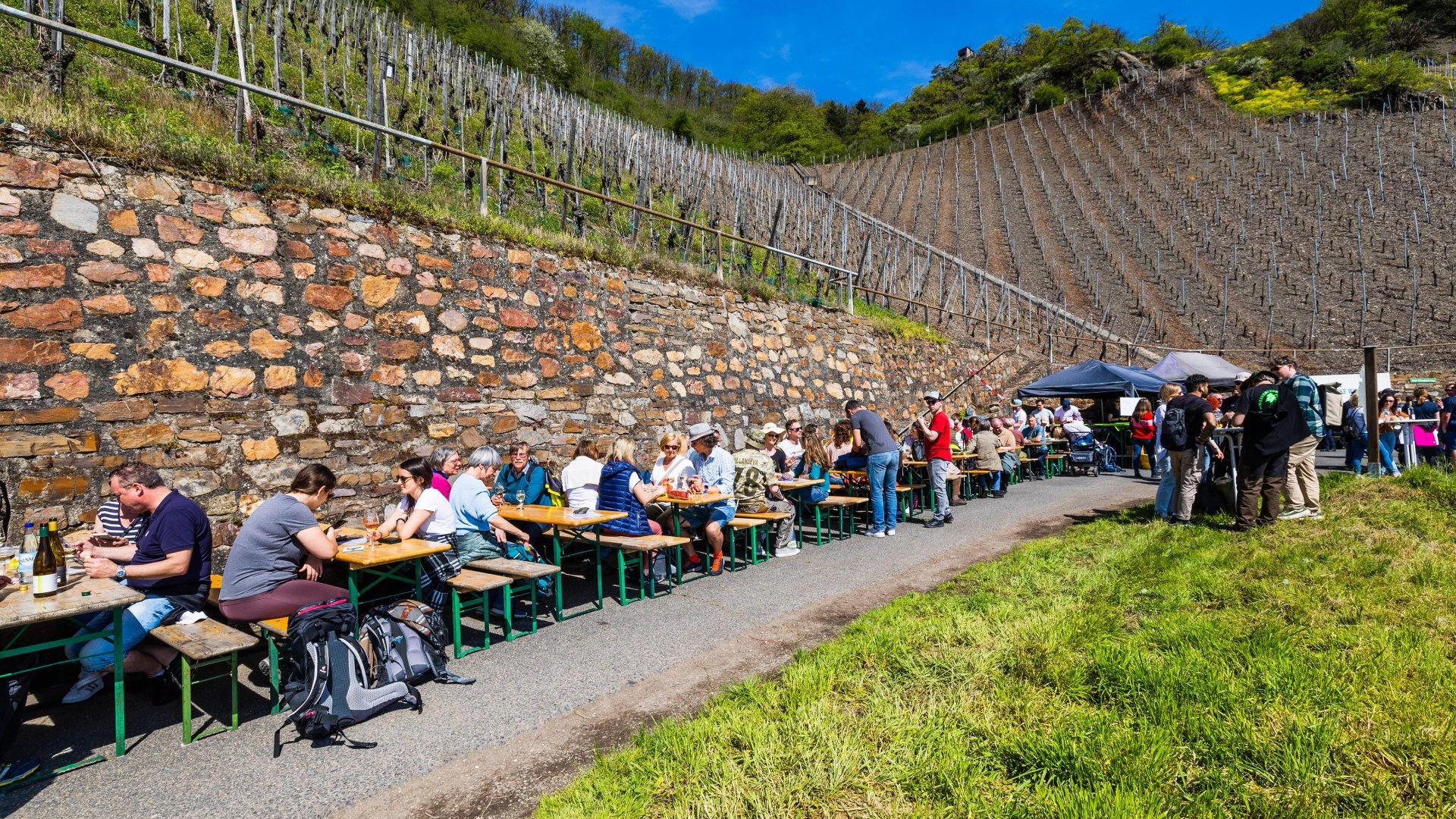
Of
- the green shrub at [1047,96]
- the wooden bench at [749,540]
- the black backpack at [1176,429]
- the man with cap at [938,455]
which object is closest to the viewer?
the wooden bench at [749,540]

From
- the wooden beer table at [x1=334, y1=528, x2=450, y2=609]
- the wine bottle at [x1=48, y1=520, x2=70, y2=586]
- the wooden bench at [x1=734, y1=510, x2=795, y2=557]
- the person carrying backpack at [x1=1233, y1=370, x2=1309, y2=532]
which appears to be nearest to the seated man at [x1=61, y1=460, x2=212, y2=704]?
the wine bottle at [x1=48, y1=520, x2=70, y2=586]

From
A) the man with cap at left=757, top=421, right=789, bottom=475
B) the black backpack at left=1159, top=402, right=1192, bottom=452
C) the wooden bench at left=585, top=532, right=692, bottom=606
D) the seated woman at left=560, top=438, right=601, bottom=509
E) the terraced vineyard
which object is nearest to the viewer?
the wooden bench at left=585, top=532, right=692, bottom=606

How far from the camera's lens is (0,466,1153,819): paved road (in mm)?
2520

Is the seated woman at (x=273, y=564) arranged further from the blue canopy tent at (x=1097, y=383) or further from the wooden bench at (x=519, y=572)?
the blue canopy tent at (x=1097, y=383)

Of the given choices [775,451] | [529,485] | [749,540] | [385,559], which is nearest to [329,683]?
[385,559]

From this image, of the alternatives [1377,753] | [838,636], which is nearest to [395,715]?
[838,636]

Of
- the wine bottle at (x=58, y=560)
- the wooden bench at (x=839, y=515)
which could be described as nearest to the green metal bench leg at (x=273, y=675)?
the wine bottle at (x=58, y=560)

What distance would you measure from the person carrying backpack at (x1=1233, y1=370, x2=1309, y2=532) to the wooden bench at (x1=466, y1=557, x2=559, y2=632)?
5.84 meters

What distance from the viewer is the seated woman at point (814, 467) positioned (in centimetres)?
706

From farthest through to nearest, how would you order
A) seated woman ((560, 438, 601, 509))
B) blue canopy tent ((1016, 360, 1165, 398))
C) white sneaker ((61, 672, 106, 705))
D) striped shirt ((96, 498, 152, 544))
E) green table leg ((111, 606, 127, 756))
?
blue canopy tent ((1016, 360, 1165, 398)), seated woman ((560, 438, 601, 509)), striped shirt ((96, 498, 152, 544)), white sneaker ((61, 672, 106, 705)), green table leg ((111, 606, 127, 756))

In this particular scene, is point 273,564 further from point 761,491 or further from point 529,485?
point 761,491

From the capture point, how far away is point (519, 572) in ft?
13.6

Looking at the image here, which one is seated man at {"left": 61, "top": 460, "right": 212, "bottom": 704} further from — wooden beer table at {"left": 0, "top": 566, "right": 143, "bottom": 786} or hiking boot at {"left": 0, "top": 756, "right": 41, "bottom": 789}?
hiking boot at {"left": 0, "top": 756, "right": 41, "bottom": 789}

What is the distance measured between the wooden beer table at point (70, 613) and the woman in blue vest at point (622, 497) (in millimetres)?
2902
